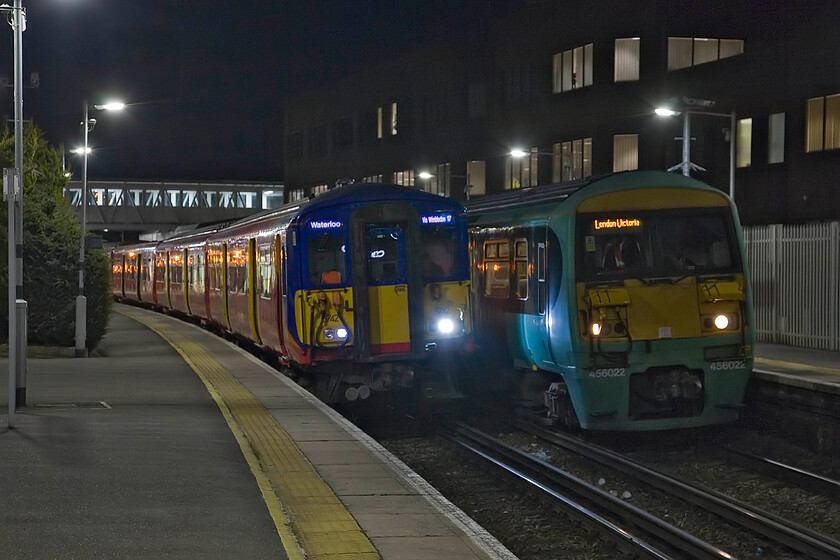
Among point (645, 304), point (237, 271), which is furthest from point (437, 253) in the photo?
point (237, 271)

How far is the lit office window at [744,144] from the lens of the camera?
120 ft

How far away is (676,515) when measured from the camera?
1103cm

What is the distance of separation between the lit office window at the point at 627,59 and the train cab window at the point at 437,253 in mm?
28519

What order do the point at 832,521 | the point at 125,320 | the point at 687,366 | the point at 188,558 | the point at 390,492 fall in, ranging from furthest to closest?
the point at 125,320 < the point at 687,366 < the point at 832,521 < the point at 390,492 < the point at 188,558

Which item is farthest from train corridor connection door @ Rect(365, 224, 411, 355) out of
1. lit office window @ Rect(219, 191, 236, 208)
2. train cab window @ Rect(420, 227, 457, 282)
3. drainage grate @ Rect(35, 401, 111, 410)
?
lit office window @ Rect(219, 191, 236, 208)

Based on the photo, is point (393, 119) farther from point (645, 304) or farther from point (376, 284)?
point (645, 304)

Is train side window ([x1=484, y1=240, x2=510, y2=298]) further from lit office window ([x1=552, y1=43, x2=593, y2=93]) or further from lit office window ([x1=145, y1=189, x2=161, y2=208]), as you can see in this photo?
lit office window ([x1=145, y1=189, x2=161, y2=208])

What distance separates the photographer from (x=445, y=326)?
15914 mm

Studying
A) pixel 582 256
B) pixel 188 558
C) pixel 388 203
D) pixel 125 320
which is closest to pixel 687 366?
pixel 582 256

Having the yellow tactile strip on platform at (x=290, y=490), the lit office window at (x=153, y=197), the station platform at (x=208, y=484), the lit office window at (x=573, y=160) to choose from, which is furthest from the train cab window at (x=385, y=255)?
the lit office window at (x=153, y=197)

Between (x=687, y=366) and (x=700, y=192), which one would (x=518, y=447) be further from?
(x=700, y=192)

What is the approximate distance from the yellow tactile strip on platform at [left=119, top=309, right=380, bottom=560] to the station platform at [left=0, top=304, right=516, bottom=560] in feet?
0.07

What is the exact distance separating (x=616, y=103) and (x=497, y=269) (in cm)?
2797

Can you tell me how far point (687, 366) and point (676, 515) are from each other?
9.55 feet
